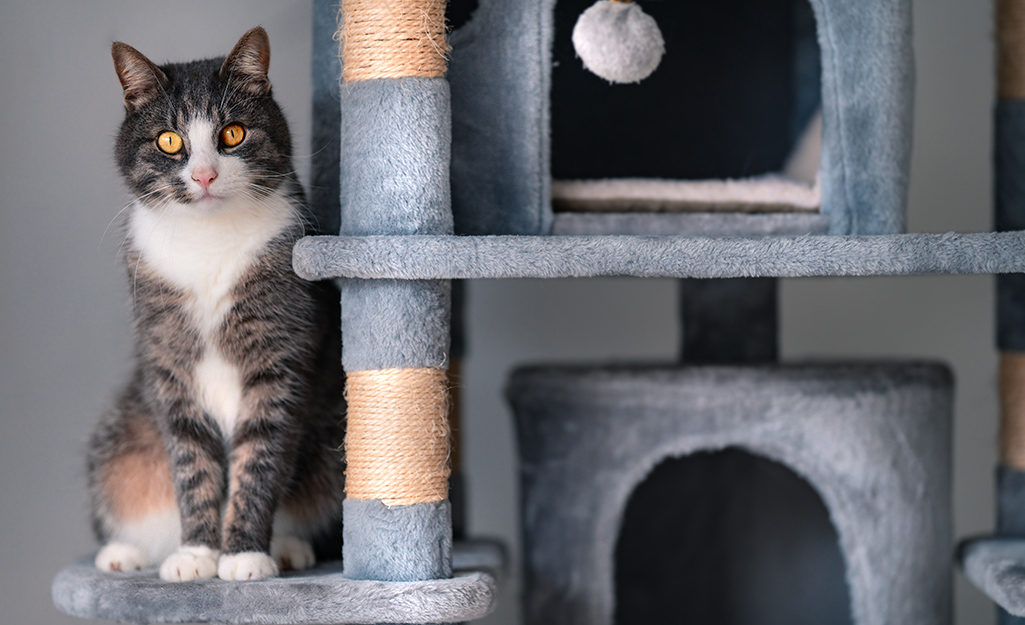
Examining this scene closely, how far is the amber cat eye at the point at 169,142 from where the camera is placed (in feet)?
3.53

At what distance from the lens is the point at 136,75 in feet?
3.61

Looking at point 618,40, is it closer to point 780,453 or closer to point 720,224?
point 720,224

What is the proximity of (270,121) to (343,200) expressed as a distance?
153mm

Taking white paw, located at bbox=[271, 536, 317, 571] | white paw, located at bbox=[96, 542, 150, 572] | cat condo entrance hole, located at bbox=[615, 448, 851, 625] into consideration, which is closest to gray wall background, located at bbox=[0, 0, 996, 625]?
cat condo entrance hole, located at bbox=[615, 448, 851, 625]

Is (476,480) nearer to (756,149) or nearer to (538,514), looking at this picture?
(538,514)

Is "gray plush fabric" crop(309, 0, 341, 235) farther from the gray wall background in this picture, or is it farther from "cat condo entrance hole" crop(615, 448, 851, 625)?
"cat condo entrance hole" crop(615, 448, 851, 625)

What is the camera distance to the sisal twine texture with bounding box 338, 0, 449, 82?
1053 millimetres

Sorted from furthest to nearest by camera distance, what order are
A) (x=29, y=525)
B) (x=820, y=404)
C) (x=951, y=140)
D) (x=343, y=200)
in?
(x=951, y=140) → (x=29, y=525) → (x=820, y=404) → (x=343, y=200)

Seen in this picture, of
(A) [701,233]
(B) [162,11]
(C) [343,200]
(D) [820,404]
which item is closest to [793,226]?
(A) [701,233]

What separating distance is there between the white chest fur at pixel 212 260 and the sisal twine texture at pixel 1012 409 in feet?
3.70

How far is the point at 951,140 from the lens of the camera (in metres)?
1.97

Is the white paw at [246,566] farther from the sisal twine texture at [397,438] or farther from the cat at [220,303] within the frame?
the sisal twine texture at [397,438]

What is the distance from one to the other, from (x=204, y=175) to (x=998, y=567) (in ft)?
3.70

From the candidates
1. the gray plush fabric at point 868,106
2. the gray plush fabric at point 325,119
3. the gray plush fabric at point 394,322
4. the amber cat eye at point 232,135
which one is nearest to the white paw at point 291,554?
the gray plush fabric at point 394,322
